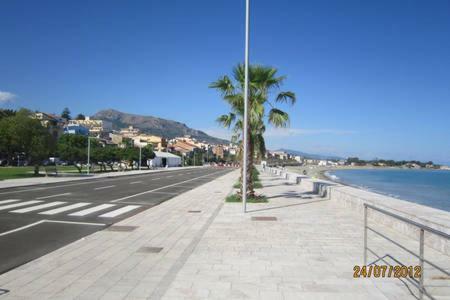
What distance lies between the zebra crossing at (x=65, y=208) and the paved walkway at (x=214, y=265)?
2.50m

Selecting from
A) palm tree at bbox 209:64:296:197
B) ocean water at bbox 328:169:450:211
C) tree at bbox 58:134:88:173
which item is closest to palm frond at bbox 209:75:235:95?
palm tree at bbox 209:64:296:197

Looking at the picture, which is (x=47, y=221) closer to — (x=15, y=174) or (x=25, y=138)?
(x=25, y=138)

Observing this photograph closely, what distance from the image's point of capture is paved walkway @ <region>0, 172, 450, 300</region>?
5.46 metres

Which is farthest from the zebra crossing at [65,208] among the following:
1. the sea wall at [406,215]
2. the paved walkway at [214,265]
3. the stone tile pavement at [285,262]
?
the sea wall at [406,215]

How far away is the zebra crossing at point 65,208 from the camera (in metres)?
13.2

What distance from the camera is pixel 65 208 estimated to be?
14.5 metres

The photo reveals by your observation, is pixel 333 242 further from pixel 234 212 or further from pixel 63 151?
pixel 63 151

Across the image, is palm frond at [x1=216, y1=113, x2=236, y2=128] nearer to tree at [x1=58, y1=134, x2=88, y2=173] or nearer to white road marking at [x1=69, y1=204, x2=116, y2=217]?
white road marking at [x1=69, y1=204, x2=116, y2=217]

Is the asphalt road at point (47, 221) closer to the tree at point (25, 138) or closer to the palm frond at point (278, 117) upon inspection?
the palm frond at point (278, 117)

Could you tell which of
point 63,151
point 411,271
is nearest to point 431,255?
point 411,271

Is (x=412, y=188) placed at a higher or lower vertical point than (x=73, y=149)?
lower

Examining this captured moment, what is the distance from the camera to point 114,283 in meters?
5.82

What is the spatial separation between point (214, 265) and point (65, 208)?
31.5 ft

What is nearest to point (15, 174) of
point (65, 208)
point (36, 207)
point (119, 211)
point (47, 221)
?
point (36, 207)
